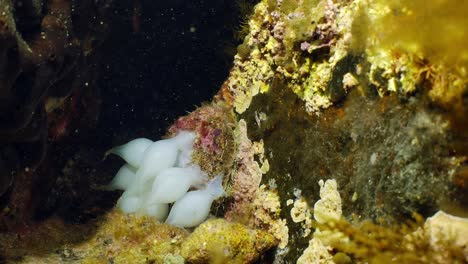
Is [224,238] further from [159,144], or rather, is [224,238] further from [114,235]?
[159,144]

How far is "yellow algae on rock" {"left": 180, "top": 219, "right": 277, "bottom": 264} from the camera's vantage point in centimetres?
364

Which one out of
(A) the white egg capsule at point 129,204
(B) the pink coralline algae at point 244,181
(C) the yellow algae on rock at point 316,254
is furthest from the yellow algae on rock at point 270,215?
(A) the white egg capsule at point 129,204

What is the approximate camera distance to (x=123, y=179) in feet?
16.4

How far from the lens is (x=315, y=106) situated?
11.4 ft

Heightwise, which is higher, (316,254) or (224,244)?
(316,254)

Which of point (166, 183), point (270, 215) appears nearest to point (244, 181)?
point (270, 215)

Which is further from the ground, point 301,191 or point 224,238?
point 301,191

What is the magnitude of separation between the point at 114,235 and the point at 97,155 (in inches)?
65.3

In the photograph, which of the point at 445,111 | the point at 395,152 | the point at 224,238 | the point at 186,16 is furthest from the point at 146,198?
the point at 445,111

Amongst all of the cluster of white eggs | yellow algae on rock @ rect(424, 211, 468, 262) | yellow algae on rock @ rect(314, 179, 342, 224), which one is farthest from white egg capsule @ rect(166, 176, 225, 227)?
yellow algae on rock @ rect(424, 211, 468, 262)

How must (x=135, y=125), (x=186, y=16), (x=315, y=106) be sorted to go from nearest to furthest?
(x=315, y=106)
(x=186, y=16)
(x=135, y=125)

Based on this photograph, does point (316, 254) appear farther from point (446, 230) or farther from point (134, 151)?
point (134, 151)

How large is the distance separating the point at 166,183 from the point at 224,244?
111 centimetres

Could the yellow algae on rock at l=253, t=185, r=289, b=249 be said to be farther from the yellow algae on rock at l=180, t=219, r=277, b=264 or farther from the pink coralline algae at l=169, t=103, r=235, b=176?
the pink coralline algae at l=169, t=103, r=235, b=176
